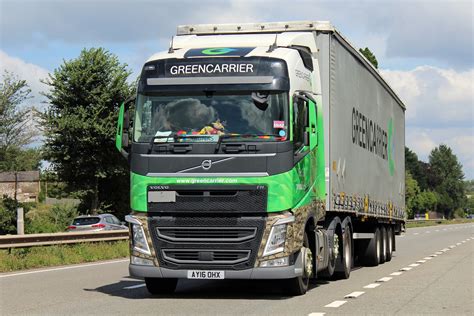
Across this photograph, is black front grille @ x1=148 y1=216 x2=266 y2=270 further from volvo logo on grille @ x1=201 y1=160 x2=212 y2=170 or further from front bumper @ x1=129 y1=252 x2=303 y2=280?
volvo logo on grille @ x1=201 y1=160 x2=212 y2=170

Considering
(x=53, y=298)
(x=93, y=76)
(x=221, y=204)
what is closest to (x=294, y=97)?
(x=221, y=204)

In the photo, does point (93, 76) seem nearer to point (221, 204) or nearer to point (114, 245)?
point (114, 245)

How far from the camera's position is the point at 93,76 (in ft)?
169

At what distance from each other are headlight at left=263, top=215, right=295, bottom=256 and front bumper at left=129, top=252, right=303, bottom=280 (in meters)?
0.24

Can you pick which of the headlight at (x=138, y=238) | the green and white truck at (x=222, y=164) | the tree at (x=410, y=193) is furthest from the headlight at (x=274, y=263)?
the tree at (x=410, y=193)

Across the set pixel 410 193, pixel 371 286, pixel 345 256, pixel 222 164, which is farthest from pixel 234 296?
pixel 410 193

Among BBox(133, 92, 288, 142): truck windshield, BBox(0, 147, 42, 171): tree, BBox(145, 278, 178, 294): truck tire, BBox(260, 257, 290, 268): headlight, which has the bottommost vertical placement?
BBox(145, 278, 178, 294): truck tire

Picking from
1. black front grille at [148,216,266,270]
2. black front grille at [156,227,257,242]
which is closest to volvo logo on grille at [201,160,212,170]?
black front grille at [148,216,266,270]

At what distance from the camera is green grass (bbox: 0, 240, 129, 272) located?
1925 centimetres

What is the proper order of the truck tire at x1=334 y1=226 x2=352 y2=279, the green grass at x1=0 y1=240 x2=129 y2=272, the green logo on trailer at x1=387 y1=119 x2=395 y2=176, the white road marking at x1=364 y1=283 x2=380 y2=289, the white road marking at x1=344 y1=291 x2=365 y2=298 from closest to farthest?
the white road marking at x1=344 y1=291 x2=365 y2=298 → the white road marking at x1=364 y1=283 x2=380 y2=289 → the truck tire at x1=334 y1=226 x2=352 y2=279 → the green grass at x1=0 y1=240 x2=129 y2=272 → the green logo on trailer at x1=387 y1=119 x2=395 y2=176

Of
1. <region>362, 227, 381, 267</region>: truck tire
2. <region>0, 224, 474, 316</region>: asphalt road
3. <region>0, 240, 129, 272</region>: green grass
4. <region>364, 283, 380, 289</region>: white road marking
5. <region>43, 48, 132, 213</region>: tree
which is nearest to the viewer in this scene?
<region>0, 224, 474, 316</region>: asphalt road

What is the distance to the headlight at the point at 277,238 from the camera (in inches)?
462

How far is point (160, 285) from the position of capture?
43.0 feet

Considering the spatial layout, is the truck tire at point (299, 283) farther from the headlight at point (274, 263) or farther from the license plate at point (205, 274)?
the license plate at point (205, 274)
